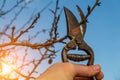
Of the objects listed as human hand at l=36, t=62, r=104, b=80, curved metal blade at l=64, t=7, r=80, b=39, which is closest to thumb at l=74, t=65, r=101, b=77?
human hand at l=36, t=62, r=104, b=80

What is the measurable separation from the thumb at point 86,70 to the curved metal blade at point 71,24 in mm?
283

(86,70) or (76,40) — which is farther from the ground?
(76,40)

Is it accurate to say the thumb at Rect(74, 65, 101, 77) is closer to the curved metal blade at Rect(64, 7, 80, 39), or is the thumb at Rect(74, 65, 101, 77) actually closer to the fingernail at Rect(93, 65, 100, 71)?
the fingernail at Rect(93, 65, 100, 71)

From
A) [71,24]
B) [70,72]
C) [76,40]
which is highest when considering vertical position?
[71,24]

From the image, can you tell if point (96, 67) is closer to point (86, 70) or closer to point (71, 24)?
point (86, 70)

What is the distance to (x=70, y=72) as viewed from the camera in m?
1.90

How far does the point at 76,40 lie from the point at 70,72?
348 mm

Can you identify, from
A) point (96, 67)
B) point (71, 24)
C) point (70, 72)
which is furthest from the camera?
point (71, 24)

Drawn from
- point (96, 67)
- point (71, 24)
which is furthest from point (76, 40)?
point (96, 67)

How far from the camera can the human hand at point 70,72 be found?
1.87 metres

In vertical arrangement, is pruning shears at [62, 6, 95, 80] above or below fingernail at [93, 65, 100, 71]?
above

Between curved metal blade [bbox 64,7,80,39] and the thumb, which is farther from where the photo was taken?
curved metal blade [bbox 64,7,80,39]

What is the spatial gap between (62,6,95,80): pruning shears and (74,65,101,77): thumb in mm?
79

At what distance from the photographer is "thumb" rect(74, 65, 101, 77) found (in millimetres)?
1958
